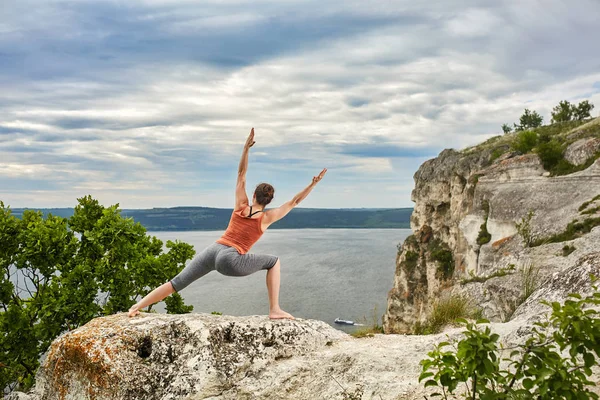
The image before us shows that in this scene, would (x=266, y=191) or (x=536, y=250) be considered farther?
(x=536, y=250)

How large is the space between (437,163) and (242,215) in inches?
1727

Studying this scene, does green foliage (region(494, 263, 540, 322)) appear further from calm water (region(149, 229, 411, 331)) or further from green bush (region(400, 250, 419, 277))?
green bush (region(400, 250, 419, 277))

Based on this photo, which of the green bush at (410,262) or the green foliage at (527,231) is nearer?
the green foliage at (527,231)

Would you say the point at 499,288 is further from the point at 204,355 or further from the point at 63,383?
the point at 63,383

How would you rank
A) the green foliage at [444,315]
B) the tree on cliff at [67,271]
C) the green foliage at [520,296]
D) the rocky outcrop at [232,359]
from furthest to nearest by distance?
the tree on cliff at [67,271]
the green foliage at [520,296]
the green foliage at [444,315]
the rocky outcrop at [232,359]

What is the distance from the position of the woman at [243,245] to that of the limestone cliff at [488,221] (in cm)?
593

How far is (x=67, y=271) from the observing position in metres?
11.9

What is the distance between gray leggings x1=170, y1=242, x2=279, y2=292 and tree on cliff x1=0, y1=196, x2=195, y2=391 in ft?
17.2

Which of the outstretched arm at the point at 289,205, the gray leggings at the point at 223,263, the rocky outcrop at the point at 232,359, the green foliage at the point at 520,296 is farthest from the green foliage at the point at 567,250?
the gray leggings at the point at 223,263

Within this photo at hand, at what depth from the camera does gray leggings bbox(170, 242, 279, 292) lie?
21.3 feet

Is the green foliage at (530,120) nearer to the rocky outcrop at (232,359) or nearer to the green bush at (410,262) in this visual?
the green bush at (410,262)

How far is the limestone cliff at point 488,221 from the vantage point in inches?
533

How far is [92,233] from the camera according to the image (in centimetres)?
1210

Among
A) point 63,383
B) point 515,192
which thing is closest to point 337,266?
point 515,192
